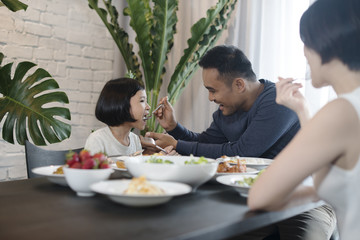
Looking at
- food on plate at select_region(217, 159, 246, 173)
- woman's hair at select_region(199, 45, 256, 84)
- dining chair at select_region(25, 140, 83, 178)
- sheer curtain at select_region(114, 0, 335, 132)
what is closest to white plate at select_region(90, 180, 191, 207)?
food on plate at select_region(217, 159, 246, 173)

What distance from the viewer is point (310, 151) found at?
0.77 m

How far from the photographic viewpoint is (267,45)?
104 inches

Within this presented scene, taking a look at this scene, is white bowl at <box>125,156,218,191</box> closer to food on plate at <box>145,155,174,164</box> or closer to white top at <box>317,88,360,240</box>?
food on plate at <box>145,155,174,164</box>

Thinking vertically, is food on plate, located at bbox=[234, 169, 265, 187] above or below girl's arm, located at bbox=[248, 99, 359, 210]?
below

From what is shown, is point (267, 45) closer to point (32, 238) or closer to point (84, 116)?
point (84, 116)

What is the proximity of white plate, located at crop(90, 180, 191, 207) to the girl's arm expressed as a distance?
17cm

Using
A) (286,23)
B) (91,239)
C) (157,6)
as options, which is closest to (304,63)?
(286,23)

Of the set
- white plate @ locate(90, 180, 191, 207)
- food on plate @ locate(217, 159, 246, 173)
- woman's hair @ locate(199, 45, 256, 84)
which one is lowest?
food on plate @ locate(217, 159, 246, 173)

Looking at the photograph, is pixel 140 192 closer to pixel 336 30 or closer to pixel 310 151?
pixel 310 151

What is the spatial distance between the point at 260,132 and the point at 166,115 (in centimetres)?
70

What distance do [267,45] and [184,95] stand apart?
2.95 feet

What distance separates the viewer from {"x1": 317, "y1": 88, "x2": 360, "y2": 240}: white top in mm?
839

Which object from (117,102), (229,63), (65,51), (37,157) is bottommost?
(37,157)

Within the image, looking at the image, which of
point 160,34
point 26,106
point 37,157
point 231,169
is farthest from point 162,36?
point 231,169
